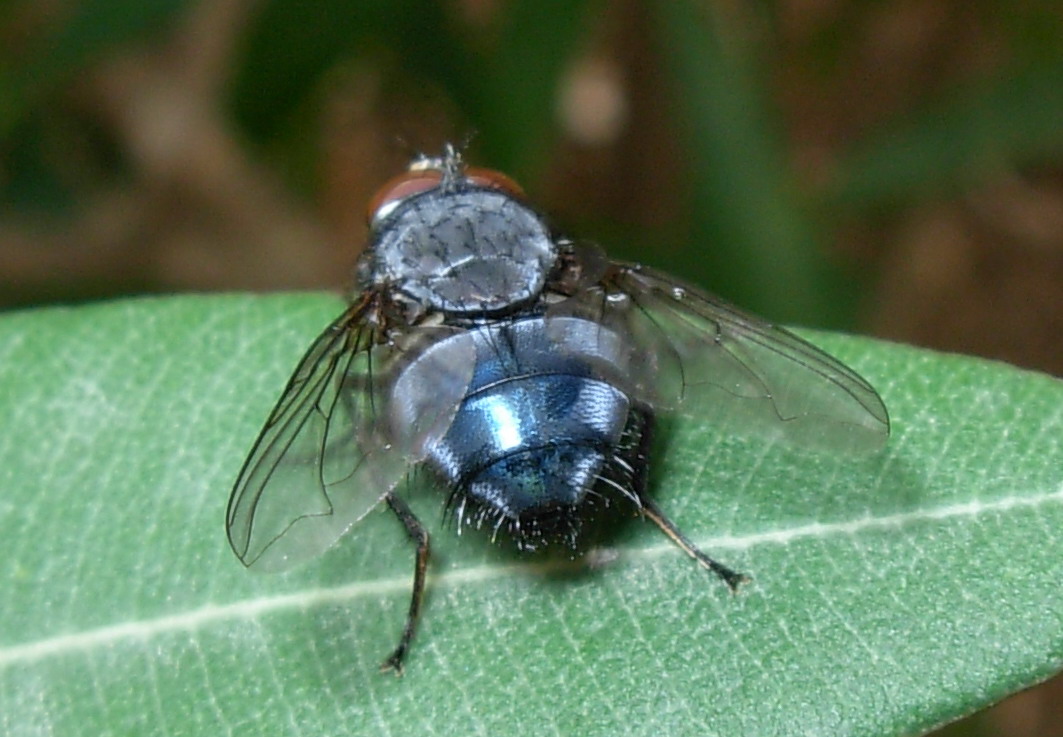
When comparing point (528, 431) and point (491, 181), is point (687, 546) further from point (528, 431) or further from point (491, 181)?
point (491, 181)

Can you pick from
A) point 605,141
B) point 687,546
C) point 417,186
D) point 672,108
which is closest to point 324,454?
point 687,546

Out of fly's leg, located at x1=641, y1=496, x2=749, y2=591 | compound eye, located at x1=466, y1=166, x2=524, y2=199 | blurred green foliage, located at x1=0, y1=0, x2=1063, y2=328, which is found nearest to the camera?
fly's leg, located at x1=641, y1=496, x2=749, y2=591

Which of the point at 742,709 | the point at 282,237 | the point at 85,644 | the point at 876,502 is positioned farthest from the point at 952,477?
the point at 282,237

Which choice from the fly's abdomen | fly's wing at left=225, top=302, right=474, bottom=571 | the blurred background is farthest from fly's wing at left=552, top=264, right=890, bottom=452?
the blurred background

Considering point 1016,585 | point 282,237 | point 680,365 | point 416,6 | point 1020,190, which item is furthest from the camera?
point 1020,190

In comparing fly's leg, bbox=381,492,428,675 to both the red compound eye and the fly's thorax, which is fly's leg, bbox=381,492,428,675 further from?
the red compound eye

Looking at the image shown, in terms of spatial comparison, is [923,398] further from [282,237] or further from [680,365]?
[282,237]
